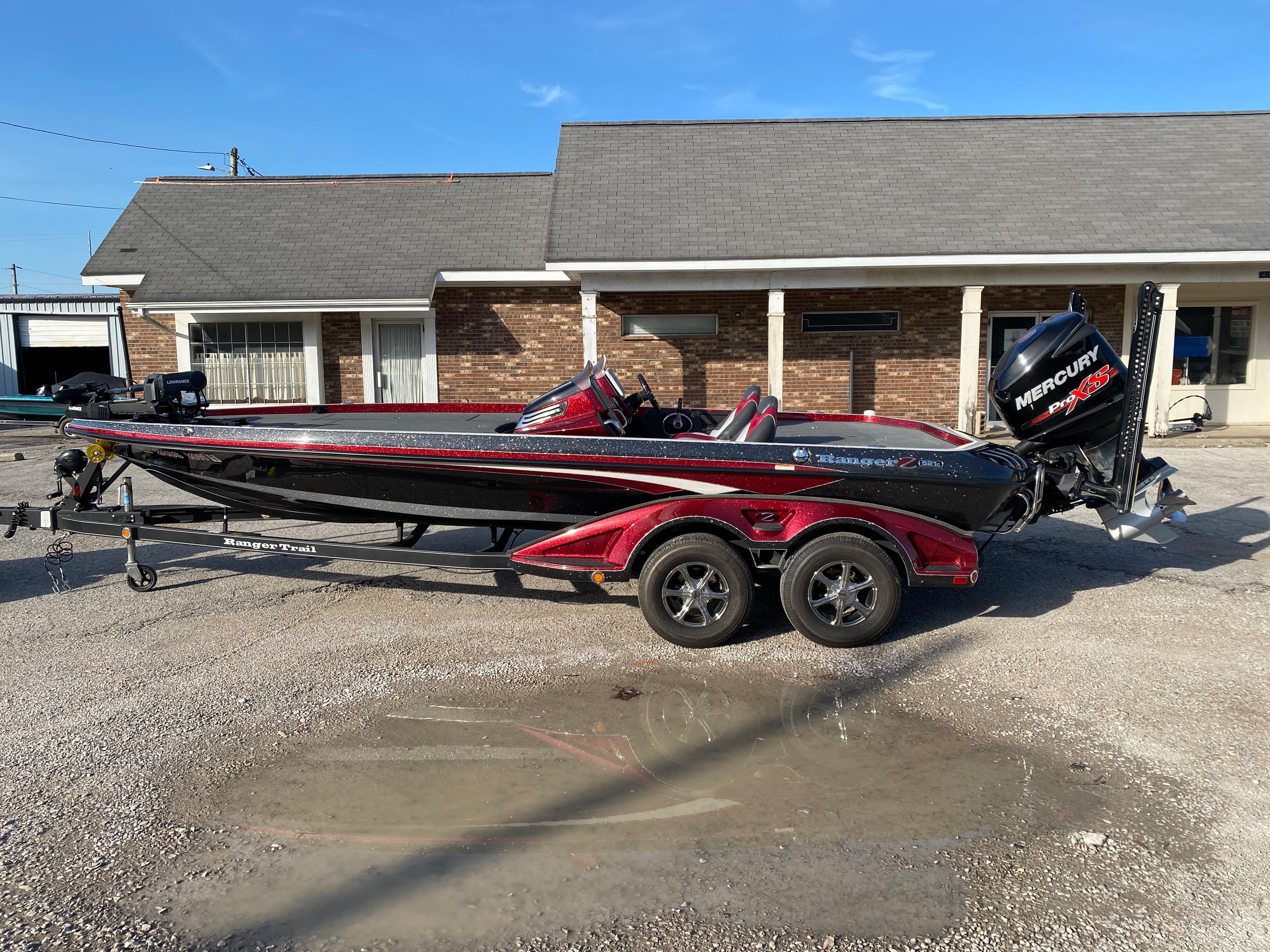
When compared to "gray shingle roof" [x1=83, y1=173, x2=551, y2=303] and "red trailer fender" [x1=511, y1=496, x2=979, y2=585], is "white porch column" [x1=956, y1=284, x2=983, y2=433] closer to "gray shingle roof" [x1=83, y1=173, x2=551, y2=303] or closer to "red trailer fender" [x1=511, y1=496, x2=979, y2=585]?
"gray shingle roof" [x1=83, y1=173, x2=551, y2=303]

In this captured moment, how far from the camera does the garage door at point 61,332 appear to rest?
→ 2514 cm

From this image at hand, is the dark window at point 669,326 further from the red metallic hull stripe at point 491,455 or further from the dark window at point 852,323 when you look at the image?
the red metallic hull stripe at point 491,455

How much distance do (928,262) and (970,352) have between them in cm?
150

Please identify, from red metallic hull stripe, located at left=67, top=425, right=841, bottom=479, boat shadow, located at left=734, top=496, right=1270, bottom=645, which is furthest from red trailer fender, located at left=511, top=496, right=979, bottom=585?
boat shadow, located at left=734, top=496, right=1270, bottom=645

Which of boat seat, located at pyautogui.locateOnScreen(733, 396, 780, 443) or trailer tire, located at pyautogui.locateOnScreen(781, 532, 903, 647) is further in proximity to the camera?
boat seat, located at pyautogui.locateOnScreen(733, 396, 780, 443)

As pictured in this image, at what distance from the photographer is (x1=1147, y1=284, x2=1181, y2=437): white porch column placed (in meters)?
13.2

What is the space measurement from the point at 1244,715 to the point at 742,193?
12411mm

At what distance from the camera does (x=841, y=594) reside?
497 cm

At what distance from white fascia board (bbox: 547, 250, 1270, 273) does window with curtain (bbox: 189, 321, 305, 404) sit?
535 centimetres

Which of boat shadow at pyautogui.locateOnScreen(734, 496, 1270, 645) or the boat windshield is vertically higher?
the boat windshield

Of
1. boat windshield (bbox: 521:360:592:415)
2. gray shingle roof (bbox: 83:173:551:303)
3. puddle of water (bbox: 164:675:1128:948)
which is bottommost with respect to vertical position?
puddle of water (bbox: 164:675:1128:948)

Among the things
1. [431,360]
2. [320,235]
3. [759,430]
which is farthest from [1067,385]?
[320,235]

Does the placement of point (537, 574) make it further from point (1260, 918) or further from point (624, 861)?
point (1260, 918)

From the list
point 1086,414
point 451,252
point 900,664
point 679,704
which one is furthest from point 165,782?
point 451,252
